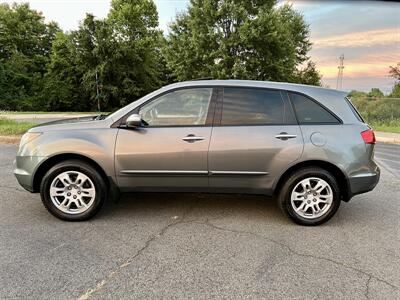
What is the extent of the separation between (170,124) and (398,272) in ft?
9.07

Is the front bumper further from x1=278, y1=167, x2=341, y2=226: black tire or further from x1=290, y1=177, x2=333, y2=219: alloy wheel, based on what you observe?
x1=290, y1=177, x2=333, y2=219: alloy wheel

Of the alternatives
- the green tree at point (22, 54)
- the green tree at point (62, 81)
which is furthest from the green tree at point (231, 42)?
the green tree at point (22, 54)

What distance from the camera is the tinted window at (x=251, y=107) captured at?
12.8 ft

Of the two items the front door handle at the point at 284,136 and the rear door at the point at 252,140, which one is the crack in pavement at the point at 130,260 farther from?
the front door handle at the point at 284,136

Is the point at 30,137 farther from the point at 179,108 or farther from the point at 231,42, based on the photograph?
the point at 231,42

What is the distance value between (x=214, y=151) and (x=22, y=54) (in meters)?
35.5

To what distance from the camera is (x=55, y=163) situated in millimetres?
3975

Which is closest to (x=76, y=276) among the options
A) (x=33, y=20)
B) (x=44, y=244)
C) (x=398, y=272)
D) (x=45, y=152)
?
(x=44, y=244)

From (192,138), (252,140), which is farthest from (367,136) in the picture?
(192,138)

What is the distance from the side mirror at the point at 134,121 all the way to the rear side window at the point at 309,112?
1875mm

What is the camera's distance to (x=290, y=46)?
82.7 ft

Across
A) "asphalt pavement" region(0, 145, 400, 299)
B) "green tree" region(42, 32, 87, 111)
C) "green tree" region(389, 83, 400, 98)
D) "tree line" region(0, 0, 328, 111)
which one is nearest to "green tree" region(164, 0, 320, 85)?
"tree line" region(0, 0, 328, 111)

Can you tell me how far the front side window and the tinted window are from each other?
26 cm

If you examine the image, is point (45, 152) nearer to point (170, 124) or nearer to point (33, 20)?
point (170, 124)
